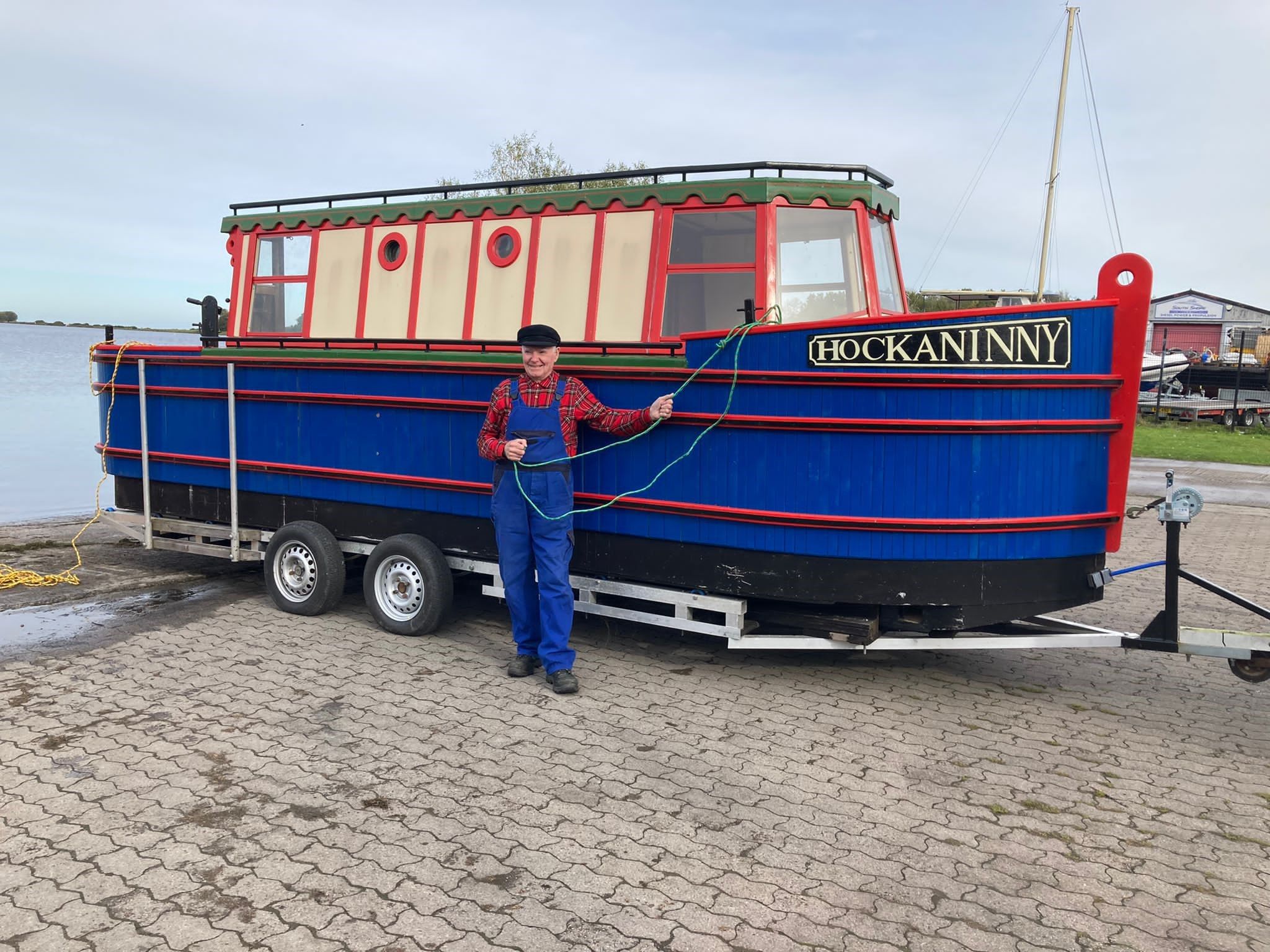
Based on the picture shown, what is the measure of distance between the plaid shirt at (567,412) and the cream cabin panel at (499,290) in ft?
4.01

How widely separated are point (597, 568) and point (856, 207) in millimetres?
2738

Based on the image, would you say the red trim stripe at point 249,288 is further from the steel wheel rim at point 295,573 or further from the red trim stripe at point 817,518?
the red trim stripe at point 817,518

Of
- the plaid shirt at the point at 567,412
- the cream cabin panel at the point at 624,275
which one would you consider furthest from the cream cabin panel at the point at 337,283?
the plaid shirt at the point at 567,412

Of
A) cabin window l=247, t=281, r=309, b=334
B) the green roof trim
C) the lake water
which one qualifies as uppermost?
the green roof trim

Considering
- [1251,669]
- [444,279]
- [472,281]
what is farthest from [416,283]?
[1251,669]

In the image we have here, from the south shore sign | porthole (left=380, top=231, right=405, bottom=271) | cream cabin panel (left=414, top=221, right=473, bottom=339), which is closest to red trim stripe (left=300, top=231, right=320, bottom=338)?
porthole (left=380, top=231, right=405, bottom=271)

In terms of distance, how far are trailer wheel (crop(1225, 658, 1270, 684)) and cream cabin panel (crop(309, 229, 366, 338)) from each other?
617cm

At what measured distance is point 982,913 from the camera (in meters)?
3.27

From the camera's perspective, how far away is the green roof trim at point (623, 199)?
580 cm

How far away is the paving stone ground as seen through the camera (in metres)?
3.20

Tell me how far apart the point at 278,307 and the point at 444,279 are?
5.90 ft

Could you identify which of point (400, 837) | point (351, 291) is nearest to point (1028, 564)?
point (400, 837)

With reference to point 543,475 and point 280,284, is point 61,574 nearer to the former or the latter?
point 280,284

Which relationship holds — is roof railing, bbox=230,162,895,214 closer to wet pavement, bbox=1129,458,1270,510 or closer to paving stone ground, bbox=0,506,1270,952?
paving stone ground, bbox=0,506,1270,952
